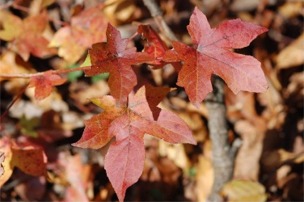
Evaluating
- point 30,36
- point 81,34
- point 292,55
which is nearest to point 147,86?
point 81,34

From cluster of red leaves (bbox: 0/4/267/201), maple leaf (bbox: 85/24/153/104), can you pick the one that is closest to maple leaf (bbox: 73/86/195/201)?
cluster of red leaves (bbox: 0/4/267/201)

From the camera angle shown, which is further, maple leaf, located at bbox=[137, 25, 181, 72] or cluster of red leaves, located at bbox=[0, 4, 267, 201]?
maple leaf, located at bbox=[137, 25, 181, 72]

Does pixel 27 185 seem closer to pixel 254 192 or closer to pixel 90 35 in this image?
pixel 90 35

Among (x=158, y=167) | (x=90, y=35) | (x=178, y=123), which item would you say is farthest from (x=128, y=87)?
(x=158, y=167)

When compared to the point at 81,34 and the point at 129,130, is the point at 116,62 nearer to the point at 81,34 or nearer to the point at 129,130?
the point at 129,130

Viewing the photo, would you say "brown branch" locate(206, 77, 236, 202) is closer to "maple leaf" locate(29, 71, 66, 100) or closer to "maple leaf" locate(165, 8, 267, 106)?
"maple leaf" locate(165, 8, 267, 106)

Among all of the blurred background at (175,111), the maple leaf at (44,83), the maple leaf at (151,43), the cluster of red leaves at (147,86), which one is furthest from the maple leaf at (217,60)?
the blurred background at (175,111)

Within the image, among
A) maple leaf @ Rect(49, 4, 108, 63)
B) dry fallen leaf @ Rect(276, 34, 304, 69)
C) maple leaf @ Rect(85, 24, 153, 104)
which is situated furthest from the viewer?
dry fallen leaf @ Rect(276, 34, 304, 69)
